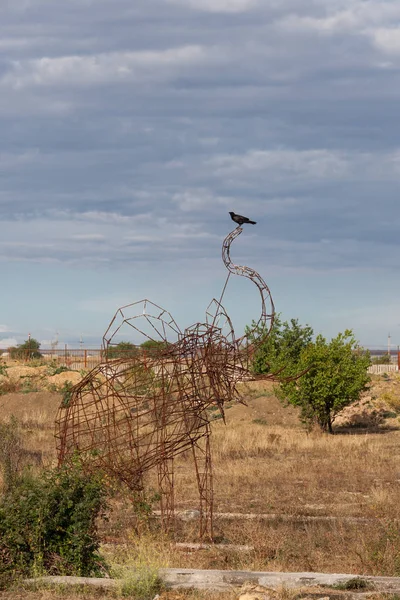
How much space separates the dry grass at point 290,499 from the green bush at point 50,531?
21.9 inches

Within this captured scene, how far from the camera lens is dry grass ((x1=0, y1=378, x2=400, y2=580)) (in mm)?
9031

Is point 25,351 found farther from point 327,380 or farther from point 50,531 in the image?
point 50,531

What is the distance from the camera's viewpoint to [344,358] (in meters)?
23.6

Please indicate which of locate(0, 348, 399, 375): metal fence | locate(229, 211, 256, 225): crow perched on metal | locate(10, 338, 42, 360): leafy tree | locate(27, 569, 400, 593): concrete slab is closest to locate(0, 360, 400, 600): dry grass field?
locate(27, 569, 400, 593): concrete slab

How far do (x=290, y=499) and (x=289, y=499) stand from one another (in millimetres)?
17

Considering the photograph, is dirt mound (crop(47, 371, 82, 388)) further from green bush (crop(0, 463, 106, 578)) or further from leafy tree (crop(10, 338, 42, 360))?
green bush (crop(0, 463, 106, 578))

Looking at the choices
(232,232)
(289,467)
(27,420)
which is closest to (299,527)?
(232,232)

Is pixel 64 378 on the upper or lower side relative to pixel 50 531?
upper

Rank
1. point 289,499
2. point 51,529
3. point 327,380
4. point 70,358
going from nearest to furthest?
point 51,529
point 289,499
point 327,380
point 70,358

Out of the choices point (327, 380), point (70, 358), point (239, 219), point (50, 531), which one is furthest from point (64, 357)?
point (50, 531)

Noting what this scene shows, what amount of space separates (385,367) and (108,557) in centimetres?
4219

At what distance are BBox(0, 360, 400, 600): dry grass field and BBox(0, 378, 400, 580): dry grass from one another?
0.02m

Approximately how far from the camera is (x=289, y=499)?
44.1 ft

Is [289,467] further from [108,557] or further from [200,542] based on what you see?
[108,557]
